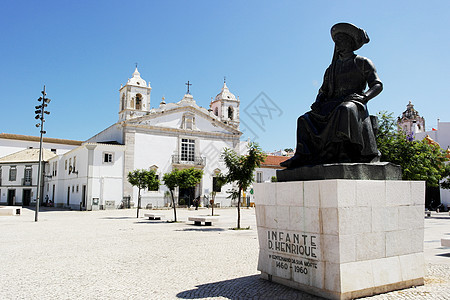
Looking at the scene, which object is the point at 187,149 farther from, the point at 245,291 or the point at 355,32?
the point at 245,291

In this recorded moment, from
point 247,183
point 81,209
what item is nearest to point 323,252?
point 247,183

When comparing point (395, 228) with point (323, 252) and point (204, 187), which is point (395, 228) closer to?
point (323, 252)

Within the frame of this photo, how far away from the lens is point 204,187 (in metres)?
35.3

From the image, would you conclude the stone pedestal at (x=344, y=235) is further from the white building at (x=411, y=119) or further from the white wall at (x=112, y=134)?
the white building at (x=411, y=119)

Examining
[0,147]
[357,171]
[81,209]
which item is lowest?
[81,209]

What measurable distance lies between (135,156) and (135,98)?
756cm

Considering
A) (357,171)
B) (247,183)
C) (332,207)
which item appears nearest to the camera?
(332,207)

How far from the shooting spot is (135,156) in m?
32.2

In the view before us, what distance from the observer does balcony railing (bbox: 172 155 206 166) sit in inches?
1353

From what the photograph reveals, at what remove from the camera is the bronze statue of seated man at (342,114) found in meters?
4.54

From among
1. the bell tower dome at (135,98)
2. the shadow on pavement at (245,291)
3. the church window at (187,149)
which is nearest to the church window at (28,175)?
the bell tower dome at (135,98)

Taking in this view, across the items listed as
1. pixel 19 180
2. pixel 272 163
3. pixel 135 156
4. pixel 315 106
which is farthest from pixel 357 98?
pixel 19 180

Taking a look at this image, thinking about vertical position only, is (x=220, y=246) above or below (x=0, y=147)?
below

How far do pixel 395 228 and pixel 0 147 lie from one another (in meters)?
50.7
